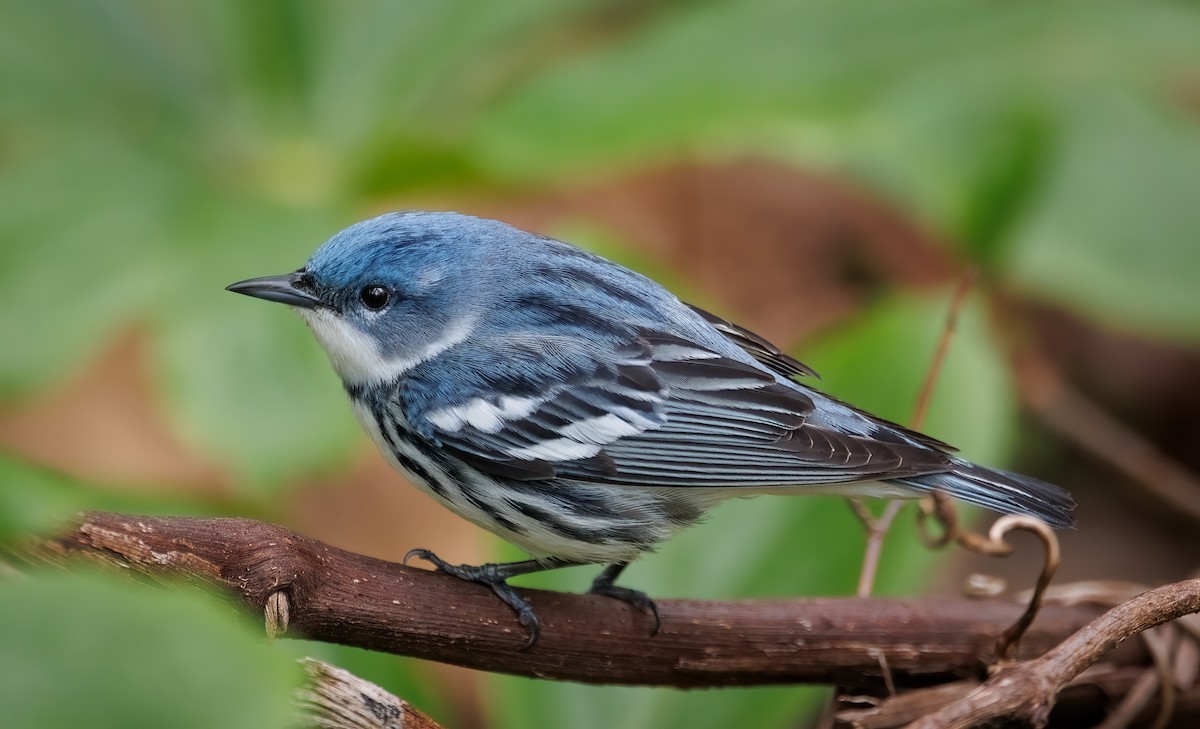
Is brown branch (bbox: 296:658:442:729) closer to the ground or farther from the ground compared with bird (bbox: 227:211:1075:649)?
closer to the ground

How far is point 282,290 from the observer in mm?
2422

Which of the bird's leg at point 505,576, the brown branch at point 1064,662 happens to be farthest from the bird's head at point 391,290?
the brown branch at point 1064,662

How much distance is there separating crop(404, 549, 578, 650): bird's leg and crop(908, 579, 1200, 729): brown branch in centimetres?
61

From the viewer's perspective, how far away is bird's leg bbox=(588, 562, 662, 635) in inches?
84.7

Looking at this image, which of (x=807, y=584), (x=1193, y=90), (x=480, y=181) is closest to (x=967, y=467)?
(x=807, y=584)

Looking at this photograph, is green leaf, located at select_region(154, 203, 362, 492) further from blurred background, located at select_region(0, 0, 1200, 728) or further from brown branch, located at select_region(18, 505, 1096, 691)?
brown branch, located at select_region(18, 505, 1096, 691)

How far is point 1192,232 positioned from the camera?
13.5ft

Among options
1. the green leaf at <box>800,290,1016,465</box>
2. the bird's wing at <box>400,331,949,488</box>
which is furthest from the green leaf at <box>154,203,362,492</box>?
the green leaf at <box>800,290,1016,465</box>

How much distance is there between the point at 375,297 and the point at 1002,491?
1.28m

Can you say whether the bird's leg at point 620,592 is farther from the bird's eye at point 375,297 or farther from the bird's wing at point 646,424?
the bird's eye at point 375,297

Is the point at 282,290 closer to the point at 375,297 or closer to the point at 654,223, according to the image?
the point at 375,297

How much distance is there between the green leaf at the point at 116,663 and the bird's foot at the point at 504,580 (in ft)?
4.14

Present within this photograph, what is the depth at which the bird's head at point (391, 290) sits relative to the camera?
2.43m

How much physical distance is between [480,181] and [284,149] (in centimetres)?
95
